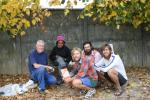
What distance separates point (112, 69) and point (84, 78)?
669 millimetres

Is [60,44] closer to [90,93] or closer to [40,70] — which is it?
[40,70]

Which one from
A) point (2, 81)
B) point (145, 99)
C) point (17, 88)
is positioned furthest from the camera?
point (2, 81)

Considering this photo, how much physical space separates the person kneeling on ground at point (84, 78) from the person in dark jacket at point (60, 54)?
0.84 meters

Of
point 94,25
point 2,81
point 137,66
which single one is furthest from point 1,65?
point 137,66

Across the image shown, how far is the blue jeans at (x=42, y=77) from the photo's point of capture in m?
10.7

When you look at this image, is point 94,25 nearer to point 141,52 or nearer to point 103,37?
point 103,37

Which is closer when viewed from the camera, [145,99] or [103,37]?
[145,99]

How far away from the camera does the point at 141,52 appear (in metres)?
12.6

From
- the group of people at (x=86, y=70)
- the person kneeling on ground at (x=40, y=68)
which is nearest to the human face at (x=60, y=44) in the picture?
the group of people at (x=86, y=70)

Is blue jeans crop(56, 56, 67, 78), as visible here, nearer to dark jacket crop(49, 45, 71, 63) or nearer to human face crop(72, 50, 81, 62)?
dark jacket crop(49, 45, 71, 63)

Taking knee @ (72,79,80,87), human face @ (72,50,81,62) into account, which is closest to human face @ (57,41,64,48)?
human face @ (72,50,81,62)

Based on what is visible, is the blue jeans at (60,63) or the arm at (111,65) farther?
the blue jeans at (60,63)

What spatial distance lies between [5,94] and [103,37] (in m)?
3.23

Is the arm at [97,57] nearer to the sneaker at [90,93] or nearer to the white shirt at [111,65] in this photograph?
the white shirt at [111,65]
